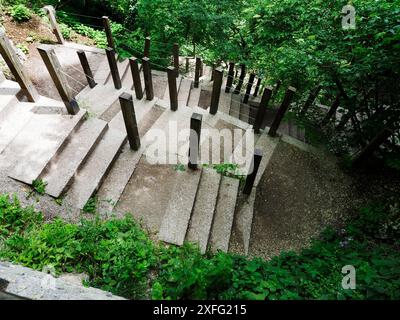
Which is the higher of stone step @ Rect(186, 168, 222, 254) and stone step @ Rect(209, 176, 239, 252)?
stone step @ Rect(186, 168, 222, 254)

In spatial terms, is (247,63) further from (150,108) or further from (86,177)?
(86,177)

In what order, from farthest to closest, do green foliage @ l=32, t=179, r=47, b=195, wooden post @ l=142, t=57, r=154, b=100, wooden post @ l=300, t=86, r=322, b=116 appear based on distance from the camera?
wooden post @ l=300, t=86, r=322, b=116, wooden post @ l=142, t=57, r=154, b=100, green foliage @ l=32, t=179, r=47, b=195

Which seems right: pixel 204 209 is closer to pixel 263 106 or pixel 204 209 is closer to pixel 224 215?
pixel 224 215

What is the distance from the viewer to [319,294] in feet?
9.04

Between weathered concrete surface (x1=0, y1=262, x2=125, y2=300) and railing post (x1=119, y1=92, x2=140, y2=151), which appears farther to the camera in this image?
railing post (x1=119, y1=92, x2=140, y2=151)

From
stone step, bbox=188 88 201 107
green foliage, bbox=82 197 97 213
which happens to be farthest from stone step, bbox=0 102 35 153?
stone step, bbox=188 88 201 107

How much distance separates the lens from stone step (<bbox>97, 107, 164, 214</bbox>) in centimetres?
414

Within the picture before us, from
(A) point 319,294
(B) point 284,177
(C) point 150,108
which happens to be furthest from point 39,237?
(B) point 284,177

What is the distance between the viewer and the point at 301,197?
5.33m

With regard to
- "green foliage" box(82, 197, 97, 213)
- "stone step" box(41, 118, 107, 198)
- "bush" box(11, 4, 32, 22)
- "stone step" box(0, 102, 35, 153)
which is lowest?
"green foliage" box(82, 197, 97, 213)

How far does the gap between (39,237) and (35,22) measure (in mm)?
7385

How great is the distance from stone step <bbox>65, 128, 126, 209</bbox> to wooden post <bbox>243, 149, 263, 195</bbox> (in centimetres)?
258

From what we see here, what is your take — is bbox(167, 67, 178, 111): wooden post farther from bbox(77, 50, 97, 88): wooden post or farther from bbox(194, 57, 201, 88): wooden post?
bbox(77, 50, 97, 88): wooden post

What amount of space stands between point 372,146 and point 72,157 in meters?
5.89
